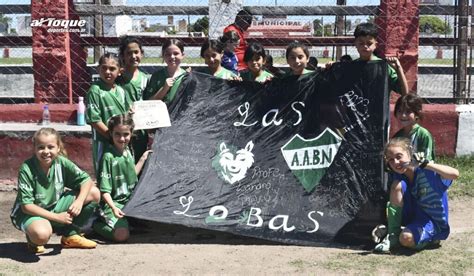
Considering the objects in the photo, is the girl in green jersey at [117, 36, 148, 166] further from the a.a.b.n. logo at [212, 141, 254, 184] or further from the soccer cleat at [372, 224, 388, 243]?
the soccer cleat at [372, 224, 388, 243]

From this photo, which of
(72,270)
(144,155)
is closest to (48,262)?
(72,270)

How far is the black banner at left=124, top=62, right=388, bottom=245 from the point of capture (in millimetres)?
5938

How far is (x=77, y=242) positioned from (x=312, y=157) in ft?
6.71

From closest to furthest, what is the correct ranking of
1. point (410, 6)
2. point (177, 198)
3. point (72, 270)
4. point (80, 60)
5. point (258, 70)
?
1. point (72, 270)
2. point (177, 198)
3. point (258, 70)
4. point (410, 6)
5. point (80, 60)

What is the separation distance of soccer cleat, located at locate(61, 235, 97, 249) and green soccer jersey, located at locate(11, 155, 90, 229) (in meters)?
0.30

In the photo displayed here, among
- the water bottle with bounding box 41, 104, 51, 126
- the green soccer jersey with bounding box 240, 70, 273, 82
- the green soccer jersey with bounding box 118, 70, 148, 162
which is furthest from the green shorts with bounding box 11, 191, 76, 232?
the water bottle with bounding box 41, 104, 51, 126

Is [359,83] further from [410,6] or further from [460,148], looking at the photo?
[410,6]

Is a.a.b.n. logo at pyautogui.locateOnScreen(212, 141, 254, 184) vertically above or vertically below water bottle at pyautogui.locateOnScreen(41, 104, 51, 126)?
below

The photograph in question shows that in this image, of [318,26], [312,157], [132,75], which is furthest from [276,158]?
[318,26]

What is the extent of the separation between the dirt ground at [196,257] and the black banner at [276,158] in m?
0.18

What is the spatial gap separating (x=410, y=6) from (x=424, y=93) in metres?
3.51

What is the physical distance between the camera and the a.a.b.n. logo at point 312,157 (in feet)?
20.2

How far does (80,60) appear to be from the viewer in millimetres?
9766

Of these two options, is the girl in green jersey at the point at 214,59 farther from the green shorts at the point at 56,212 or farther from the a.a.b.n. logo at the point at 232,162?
the green shorts at the point at 56,212
